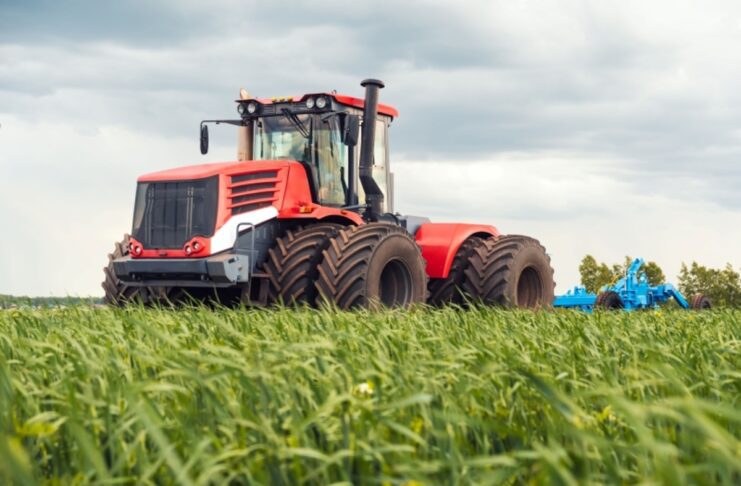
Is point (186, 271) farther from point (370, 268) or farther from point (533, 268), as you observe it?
point (533, 268)

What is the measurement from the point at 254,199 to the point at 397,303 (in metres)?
2.20

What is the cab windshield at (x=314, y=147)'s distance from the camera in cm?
1073

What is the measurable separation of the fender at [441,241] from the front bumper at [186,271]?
3.14 meters

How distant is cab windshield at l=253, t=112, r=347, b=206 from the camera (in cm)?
1073

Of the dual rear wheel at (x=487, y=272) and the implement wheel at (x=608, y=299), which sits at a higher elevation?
the dual rear wheel at (x=487, y=272)

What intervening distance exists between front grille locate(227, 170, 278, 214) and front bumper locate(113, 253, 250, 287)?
68cm

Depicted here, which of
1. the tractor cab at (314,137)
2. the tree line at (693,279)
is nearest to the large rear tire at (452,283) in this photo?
the tractor cab at (314,137)

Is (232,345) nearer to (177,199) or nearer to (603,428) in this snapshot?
(603,428)

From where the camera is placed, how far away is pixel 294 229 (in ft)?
34.7

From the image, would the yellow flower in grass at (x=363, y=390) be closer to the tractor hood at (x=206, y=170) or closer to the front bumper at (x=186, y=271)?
the front bumper at (x=186, y=271)

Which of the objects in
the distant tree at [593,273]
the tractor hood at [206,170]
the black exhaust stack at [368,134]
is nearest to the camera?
the tractor hood at [206,170]

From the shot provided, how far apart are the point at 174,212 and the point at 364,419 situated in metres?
7.85

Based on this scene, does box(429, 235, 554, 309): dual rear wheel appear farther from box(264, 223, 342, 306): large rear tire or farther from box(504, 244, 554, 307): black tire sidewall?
box(264, 223, 342, 306): large rear tire

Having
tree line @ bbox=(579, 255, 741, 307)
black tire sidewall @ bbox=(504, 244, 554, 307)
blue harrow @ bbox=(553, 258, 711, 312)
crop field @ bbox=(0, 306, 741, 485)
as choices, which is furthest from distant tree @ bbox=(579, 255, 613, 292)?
crop field @ bbox=(0, 306, 741, 485)
